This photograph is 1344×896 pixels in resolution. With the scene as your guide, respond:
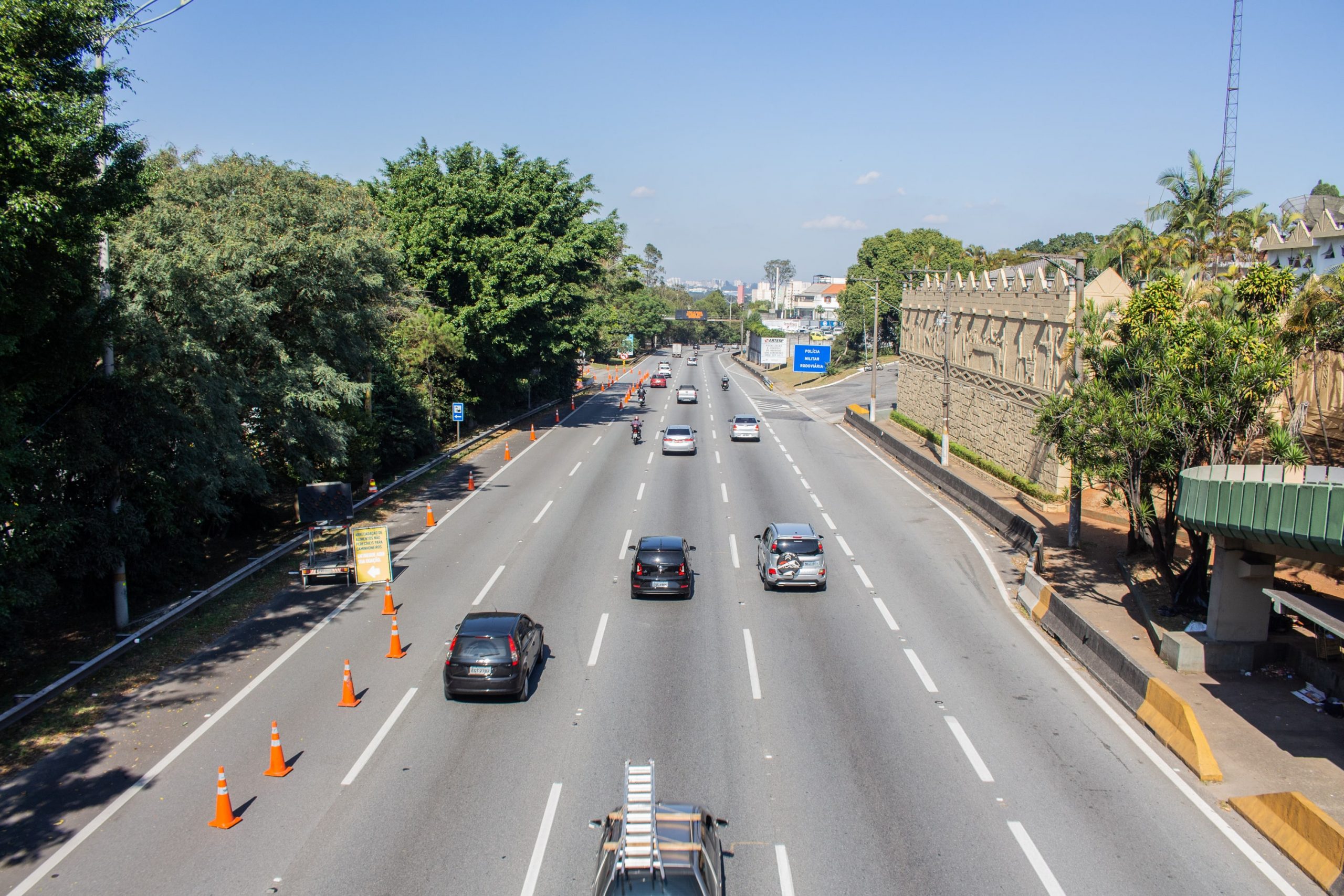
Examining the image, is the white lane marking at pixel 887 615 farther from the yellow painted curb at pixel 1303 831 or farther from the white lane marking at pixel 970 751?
the yellow painted curb at pixel 1303 831

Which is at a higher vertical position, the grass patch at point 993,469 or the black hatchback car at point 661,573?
the grass patch at point 993,469

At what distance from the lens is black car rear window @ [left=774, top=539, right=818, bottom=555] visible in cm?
2367

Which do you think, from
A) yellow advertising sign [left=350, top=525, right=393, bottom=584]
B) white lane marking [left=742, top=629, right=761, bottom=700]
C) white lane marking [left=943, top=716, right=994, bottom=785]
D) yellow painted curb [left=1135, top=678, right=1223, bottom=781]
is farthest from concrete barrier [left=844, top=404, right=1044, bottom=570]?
yellow advertising sign [left=350, top=525, right=393, bottom=584]

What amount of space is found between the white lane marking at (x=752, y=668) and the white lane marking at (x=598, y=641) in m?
3.13

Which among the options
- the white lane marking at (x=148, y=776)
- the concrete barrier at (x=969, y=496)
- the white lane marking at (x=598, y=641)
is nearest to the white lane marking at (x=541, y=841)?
the white lane marking at (x=598, y=641)

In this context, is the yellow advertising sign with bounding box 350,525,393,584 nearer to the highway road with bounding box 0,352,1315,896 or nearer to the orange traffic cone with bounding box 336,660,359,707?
the highway road with bounding box 0,352,1315,896

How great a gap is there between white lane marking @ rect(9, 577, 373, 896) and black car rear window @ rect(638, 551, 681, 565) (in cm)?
772

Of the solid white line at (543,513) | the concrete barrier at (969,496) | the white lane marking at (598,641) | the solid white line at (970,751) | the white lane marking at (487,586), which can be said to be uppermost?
the concrete barrier at (969,496)

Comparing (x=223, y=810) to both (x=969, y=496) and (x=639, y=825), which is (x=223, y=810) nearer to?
(x=639, y=825)

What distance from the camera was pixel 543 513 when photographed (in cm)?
3238

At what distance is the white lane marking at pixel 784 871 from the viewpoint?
1095 cm

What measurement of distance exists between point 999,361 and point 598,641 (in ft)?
89.3

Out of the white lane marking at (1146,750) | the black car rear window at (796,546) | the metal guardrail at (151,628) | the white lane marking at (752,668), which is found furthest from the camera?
the black car rear window at (796,546)

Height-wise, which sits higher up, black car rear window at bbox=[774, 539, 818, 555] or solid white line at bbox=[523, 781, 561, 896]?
black car rear window at bbox=[774, 539, 818, 555]
